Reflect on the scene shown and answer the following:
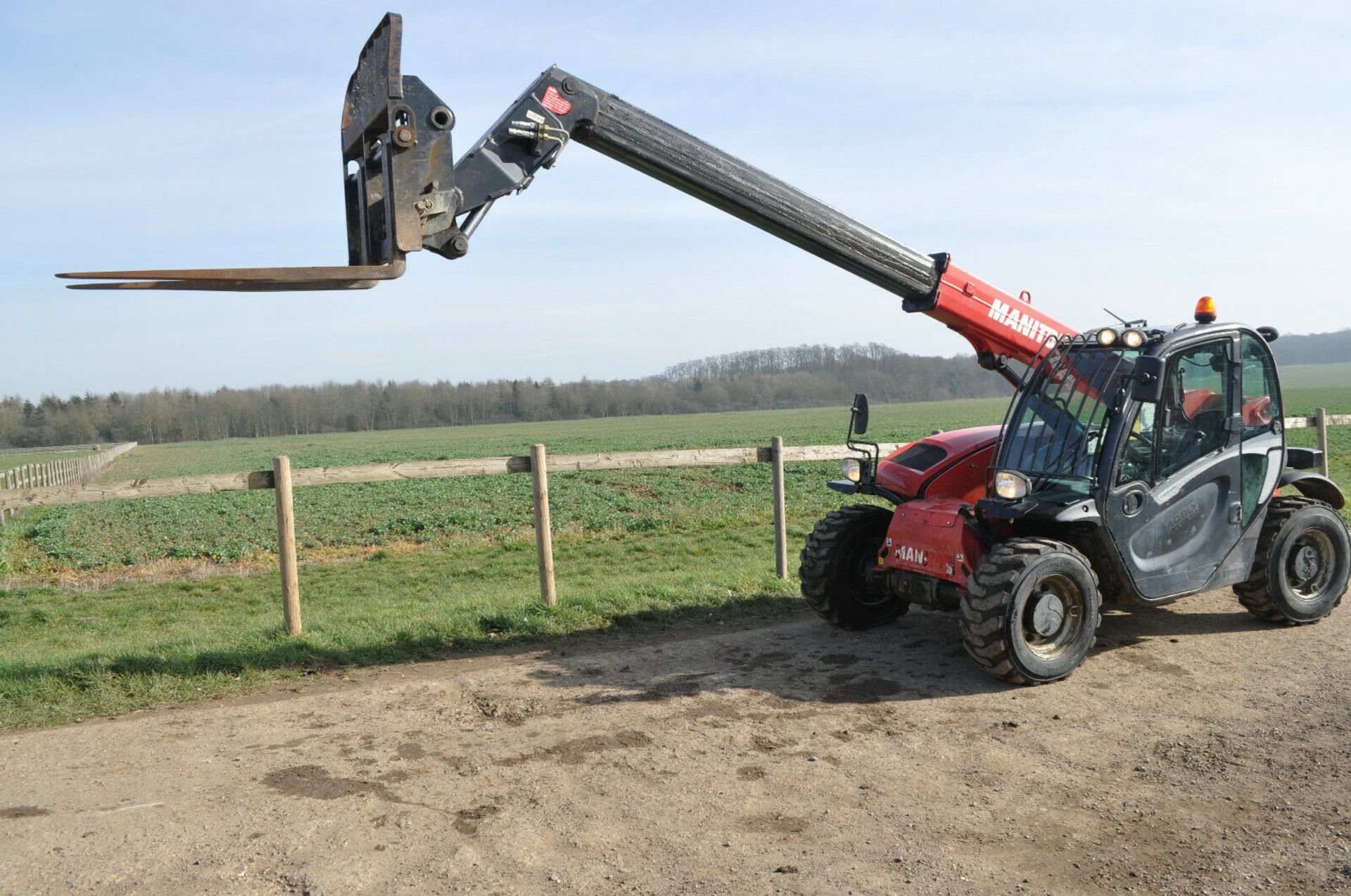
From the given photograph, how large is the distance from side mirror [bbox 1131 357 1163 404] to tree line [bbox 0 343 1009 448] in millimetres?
110009

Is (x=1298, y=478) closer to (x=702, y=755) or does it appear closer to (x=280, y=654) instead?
(x=702, y=755)

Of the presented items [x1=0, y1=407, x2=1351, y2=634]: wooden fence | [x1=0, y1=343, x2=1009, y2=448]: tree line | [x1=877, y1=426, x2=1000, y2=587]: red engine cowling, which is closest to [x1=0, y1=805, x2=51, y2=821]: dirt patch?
[x1=0, y1=407, x2=1351, y2=634]: wooden fence

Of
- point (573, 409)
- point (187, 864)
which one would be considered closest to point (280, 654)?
point (187, 864)

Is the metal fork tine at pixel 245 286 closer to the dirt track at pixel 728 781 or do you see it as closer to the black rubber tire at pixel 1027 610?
the dirt track at pixel 728 781

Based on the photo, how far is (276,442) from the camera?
89.1 meters

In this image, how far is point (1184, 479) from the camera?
662 cm

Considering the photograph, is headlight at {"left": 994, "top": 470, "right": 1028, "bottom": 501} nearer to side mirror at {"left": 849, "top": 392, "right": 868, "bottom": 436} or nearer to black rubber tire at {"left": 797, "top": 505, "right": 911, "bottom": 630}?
side mirror at {"left": 849, "top": 392, "right": 868, "bottom": 436}

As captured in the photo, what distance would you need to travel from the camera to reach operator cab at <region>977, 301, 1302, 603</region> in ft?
20.8

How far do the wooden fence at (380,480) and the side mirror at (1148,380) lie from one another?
4.05 metres

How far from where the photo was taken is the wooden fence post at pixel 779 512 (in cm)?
972

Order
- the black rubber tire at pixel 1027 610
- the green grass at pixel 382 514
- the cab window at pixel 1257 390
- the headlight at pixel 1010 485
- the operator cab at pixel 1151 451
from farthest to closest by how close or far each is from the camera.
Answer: the green grass at pixel 382 514 → the cab window at pixel 1257 390 → the operator cab at pixel 1151 451 → the headlight at pixel 1010 485 → the black rubber tire at pixel 1027 610

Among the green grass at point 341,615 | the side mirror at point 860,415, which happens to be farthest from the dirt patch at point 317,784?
the side mirror at point 860,415

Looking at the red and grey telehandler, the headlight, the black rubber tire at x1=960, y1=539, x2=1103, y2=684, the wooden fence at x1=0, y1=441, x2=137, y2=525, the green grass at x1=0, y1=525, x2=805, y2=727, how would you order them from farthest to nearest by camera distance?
1. the wooden fence at x1=0, y1=441, x2=137, y2=525
2. the green grass at x1=0, y1=525, x2=805, y2=727
3. the headlight
4. the black rubber tire at x1=960, y1=539, x2=1103, y2=684
5. the red and grey telehandler

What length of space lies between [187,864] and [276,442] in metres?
91.7
